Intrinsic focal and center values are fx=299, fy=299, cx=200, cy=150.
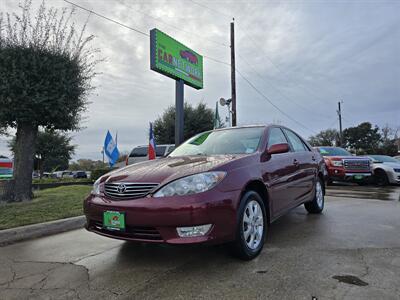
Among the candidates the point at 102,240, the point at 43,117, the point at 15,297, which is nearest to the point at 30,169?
the point at 43,117

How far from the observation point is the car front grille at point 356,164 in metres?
11.8

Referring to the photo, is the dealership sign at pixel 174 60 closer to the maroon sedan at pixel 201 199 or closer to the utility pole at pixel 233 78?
the utility pole at pixel 233 78

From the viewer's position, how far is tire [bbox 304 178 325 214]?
5.51 m

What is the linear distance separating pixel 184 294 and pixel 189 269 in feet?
1.71

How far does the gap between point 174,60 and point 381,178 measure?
9.84 metres

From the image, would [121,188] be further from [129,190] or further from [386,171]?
[386,171]

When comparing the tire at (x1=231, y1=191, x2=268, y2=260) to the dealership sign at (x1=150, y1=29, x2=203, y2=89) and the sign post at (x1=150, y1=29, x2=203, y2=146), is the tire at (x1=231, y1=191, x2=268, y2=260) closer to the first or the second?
the sign post at (x1=150, y1=29, x2=203, y2=146)

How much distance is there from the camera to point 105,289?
2535 millimetres

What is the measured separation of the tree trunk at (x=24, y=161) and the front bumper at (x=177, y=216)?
17.3 ft

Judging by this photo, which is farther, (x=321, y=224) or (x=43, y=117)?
(x=43, y=117)

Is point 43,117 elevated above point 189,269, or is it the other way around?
point 43,117

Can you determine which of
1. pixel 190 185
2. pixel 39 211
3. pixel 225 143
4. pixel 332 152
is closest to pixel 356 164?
pixel 332 152

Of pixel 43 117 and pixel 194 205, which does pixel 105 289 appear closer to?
pixel 194 205

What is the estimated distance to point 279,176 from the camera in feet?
12.8
